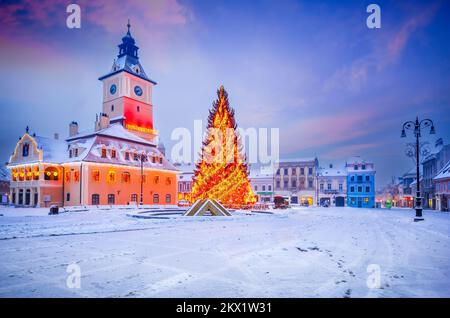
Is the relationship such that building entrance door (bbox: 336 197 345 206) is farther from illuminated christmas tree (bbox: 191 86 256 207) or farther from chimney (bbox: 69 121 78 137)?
chimney (bbox: 69 121 78 137)

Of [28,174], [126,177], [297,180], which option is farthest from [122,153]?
[297,180]

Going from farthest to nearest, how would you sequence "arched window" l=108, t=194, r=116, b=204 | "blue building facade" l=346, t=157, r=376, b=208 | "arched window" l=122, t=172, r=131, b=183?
"blue building facade" l=346, t=157, r=376, b=208, "arched window" l=122, t=172, r=131, b=183, "arched window" l=108, t=194, r=116, b=204

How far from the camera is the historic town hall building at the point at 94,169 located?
35281 millimetres

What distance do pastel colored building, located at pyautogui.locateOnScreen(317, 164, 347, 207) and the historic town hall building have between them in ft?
125

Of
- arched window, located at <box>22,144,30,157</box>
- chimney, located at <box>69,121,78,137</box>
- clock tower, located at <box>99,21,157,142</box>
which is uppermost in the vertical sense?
clock tower, located at <box>99,21,157,142</box>

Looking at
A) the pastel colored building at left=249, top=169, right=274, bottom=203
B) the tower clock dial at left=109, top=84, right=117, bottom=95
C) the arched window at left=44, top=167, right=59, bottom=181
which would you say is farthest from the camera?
the pastel colored building at left=249, top=169, right=274, bottom=203

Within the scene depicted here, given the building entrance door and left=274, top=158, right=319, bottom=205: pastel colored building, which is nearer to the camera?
the building entrance door

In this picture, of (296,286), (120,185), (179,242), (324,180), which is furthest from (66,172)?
(324,180)

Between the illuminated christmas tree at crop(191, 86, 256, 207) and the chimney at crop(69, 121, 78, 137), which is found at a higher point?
the chimney at crop(69, 121, 78, 137)

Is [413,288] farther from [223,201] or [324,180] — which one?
[324,180]

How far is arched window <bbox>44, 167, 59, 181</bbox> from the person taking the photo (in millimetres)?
36438

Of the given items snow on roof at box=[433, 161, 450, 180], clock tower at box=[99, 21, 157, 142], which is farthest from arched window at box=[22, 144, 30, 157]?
snow on roof at box=[433, 161, 450, 180]

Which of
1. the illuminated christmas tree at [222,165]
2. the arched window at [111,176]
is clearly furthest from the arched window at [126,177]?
the illuminated christmas tree at [222,165]
